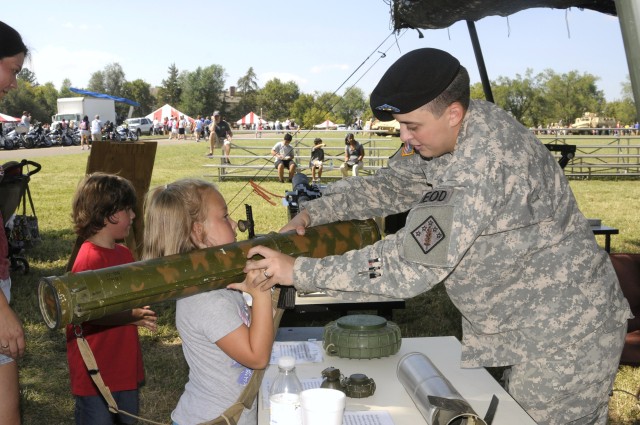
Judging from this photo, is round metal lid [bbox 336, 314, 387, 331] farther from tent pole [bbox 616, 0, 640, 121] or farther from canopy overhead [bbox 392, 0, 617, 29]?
canopy overhead [bbox 392, 0, 617, 29]

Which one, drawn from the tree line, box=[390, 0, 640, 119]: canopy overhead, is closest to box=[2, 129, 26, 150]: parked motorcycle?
the tree line

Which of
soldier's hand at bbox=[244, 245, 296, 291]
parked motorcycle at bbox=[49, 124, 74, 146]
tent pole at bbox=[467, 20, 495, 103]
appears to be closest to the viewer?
soldier's hand at bbox=[244, 245, 296, 291]

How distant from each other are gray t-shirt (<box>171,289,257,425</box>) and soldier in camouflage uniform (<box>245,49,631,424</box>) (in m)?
0.22

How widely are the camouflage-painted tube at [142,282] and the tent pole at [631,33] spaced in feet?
4.25

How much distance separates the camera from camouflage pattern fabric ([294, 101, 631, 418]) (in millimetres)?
2207

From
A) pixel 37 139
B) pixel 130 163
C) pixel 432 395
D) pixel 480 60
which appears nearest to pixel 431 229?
pixel 432 395

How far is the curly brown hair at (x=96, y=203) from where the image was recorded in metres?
3.49

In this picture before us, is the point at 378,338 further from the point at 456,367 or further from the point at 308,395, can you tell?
the point at 308,395

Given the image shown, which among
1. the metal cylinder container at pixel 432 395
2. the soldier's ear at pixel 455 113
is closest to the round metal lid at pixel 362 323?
the metal cylinder container at pixel 432 395

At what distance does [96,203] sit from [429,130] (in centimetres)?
189

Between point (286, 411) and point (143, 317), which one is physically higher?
point (143, 317)

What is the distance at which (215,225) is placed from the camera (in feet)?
8.55

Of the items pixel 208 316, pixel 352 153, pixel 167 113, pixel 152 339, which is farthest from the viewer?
pixel 167 113

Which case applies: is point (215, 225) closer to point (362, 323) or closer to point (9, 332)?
point (9, 332)
